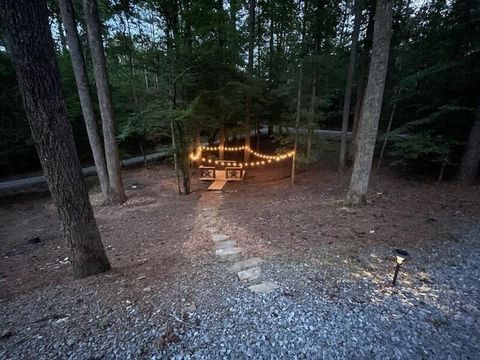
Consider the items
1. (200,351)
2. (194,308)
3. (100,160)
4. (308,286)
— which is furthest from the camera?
(100,160)

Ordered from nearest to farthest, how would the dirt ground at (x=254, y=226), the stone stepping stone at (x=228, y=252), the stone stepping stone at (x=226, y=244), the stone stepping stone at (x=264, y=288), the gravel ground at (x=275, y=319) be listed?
the gravel ground at (x=275, y=319) < the stone stepping stone at (x=264, y=288) < the dirt ground at (x=254, y=226) < the stone stepping stone at (x=228, y=252) < the stone stepping stone at (x=226, y=244)

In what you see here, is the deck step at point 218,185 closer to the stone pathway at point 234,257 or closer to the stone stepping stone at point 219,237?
the stone pathway at point 234,257

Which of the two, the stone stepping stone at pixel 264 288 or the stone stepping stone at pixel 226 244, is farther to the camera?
the stone stepping stone at pixel 226 244

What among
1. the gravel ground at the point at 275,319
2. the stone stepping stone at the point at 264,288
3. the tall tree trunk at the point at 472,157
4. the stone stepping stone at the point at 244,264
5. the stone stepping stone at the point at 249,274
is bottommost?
the stone stepping stone at the point at 244,264

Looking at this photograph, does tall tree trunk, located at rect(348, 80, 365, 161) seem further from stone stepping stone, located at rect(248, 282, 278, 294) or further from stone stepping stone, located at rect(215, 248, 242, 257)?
stone stepping stone, located at rect(248, 282, 278, 294)

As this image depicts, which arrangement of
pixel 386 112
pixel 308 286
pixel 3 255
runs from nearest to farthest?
pixel 308 286, pixel 3 255, pixel 386 112

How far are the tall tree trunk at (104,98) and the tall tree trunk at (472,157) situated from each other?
1121 centimetres

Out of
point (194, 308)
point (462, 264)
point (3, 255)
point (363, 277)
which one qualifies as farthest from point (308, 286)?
point (3, 255)

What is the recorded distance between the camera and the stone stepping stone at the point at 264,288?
3.04m

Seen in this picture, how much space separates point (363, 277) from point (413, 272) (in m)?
0.79

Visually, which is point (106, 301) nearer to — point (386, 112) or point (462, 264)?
point (462, 264)

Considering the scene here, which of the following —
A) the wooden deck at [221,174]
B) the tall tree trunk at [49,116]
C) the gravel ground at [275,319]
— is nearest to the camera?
the gravel ground at [275,319]

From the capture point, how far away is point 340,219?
5387 millimetres

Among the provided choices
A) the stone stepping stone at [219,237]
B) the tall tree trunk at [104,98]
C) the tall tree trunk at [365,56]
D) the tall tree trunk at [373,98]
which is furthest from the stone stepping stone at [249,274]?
the tall tree trunk at [365,56]
